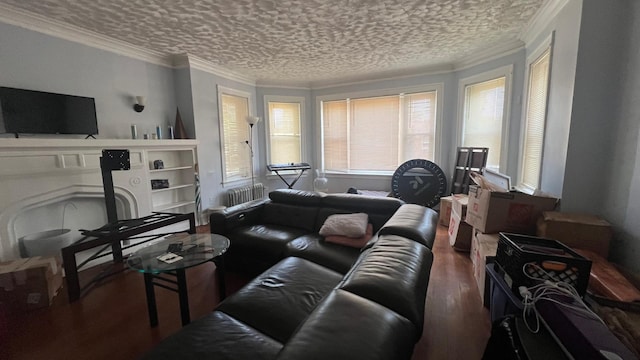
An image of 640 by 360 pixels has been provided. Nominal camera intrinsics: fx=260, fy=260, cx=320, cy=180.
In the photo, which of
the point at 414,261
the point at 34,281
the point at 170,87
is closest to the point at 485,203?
the point at 414,261

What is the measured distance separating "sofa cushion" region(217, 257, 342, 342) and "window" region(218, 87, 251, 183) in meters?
3.24

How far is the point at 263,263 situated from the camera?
2447 millimetres

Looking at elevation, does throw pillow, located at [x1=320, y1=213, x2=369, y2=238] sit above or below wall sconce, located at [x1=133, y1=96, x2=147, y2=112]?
below

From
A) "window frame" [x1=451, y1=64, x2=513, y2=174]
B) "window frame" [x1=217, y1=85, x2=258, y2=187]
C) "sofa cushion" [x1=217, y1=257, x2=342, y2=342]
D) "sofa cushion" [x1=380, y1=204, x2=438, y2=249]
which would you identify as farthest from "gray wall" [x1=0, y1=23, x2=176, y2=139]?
"window frame" [x1=451, y1=64, x2=513, y2=174]

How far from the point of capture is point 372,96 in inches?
200

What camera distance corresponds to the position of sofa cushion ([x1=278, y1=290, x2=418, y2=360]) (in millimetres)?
760

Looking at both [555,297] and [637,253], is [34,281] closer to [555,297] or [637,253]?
[555,297]

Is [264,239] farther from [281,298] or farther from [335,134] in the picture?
[335,134]

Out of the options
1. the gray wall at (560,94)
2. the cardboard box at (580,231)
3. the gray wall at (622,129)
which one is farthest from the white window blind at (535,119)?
the cardboard box at (580,231)

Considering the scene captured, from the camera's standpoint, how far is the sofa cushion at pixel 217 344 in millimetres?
1097

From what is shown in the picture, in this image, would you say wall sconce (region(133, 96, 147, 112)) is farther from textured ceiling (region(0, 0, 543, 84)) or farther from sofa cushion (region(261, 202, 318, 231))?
sofa cushion (region(261, 202, 318, 231))

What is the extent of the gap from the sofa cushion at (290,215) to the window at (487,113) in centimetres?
282

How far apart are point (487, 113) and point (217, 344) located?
4.44 meters

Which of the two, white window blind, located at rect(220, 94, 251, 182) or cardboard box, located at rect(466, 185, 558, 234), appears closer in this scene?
cardboard box, located at rect(466, 185, 558, 234)
